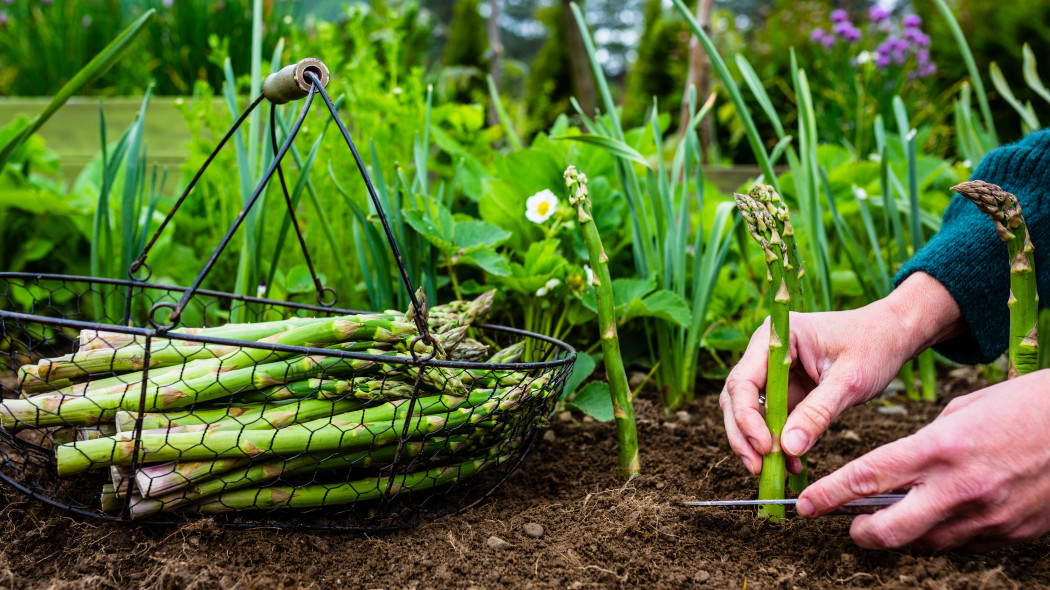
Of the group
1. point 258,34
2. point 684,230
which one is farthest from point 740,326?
point 258,34

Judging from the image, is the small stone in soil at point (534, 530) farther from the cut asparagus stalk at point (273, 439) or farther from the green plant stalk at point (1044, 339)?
the green plant stalk at point (1044, 339)

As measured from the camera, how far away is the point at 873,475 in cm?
73

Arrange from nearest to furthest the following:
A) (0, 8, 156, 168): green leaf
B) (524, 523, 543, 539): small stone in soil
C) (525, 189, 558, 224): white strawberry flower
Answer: (524, 523, 543, 539): small stone in soil → (0, 8, 156, 168): green leaf → (525, 189, 558, 224): white strawberry flower

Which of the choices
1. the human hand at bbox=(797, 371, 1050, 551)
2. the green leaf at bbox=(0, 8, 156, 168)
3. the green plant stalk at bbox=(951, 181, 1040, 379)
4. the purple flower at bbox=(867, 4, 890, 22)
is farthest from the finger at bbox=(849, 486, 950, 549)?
the purple flower at bbox=(867, 4, 890, 22)

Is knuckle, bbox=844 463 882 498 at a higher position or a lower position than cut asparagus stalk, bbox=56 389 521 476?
higher

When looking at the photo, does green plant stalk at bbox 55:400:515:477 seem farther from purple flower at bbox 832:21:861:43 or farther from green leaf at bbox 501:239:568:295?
purple flower at bbox 832:21:861:43

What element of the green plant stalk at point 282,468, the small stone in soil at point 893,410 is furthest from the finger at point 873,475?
the small stone in soil at point 893,410

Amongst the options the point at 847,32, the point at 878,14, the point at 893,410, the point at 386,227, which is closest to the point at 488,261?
the point at 386,227

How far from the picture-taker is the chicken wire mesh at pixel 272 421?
2.71 ft

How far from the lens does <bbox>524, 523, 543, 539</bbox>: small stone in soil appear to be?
0.91 meters

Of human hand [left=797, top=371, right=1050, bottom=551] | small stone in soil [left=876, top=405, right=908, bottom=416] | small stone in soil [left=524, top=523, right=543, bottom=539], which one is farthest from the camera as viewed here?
small stone in soil [left=876, top=405, right=908, bottom=416]

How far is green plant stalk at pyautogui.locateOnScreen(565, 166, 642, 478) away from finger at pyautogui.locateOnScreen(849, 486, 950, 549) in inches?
15.7

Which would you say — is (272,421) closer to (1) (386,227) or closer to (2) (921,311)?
(1) (386,227)

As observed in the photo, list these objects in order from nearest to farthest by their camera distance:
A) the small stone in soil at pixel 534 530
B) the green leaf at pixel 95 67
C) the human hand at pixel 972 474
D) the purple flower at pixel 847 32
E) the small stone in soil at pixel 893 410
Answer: the human hand at pixel 972 474
the small stone in soil at pixel 534 530
the green leaf at pixel 95 67
the small stone in soil at pixel 893 410
the purple flower at pixel 847 32
